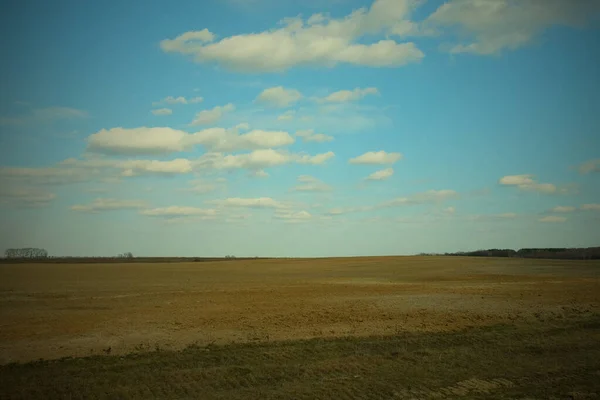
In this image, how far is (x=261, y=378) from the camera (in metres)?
12.8

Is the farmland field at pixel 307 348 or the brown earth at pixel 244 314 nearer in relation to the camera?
the farmland field at pixel 307 348

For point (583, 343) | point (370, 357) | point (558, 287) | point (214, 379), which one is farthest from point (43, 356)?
point (558, 287)

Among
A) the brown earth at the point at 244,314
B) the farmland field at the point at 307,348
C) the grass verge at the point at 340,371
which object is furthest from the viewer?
the brown earth at the point at 244,314

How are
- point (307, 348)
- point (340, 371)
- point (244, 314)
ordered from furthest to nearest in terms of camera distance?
point (244, 314), point (307, 348), point (340, 371)

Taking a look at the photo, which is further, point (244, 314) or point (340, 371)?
point (244, 314)

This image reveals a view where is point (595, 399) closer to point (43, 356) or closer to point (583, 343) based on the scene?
point (583, 343)

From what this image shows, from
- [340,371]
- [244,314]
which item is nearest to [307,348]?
[340,371]

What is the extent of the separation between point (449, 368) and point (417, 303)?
15024 mm

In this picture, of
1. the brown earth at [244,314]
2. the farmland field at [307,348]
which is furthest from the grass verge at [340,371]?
the brown earth at [244,314]

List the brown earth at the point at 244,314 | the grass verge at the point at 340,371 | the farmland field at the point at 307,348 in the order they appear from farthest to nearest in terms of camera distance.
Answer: the brown earth at the point at 244,314, the farmland field at the point at 307,348, the grass verge at the point at 340,371

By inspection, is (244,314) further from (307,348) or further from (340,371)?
(340,371)

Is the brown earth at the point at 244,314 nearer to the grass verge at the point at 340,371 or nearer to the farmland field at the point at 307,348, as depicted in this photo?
the farmland field at the point at 307,348

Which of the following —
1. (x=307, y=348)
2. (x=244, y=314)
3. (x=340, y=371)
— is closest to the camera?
(x=340, y=371)

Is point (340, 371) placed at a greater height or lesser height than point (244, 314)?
greater
